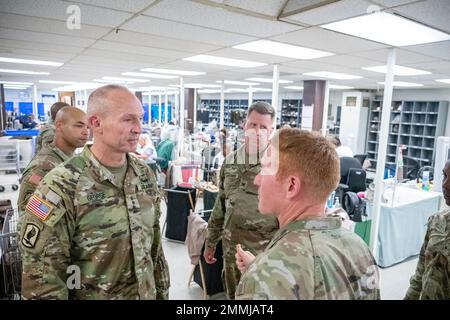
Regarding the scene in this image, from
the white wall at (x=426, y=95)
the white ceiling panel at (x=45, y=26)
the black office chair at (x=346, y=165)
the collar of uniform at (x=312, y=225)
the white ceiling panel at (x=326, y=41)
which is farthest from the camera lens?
the white wall at (x=426, y=95)

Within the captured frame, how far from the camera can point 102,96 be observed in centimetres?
141

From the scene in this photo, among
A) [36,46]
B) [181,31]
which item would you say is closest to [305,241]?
[181,31]

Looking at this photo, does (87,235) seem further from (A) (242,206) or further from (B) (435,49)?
(B) (435,49)

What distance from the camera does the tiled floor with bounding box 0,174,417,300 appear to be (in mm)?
3006

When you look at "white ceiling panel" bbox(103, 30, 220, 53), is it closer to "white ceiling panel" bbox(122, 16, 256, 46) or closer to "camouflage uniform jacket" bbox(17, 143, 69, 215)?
"white ceiling panel" bbox(122, 16, 256, 46)

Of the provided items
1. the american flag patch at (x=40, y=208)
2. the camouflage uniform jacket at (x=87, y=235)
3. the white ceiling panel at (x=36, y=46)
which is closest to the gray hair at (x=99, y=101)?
the camouflage uniform jacket at (x=87, y=235)

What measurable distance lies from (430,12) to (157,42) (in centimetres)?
247

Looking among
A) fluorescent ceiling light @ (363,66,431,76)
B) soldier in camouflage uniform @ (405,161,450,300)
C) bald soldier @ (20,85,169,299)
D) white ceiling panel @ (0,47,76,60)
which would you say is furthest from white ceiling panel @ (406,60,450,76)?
white ceiling panel @ (0,47,76,60)

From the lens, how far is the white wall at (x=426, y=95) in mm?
8180

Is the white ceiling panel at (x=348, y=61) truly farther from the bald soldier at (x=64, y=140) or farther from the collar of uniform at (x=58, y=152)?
the collar of uniform at (x=58, y=152)

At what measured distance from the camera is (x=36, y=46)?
3.79m

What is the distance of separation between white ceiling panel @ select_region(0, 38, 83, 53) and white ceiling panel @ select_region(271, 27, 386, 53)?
8.50 ft

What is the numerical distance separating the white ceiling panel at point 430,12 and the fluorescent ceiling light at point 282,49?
4.32 ft
